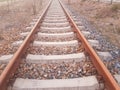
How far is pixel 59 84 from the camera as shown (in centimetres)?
→ 455

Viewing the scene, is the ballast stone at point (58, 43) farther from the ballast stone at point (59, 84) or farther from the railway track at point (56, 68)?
the ballast stone at point (59, 84)

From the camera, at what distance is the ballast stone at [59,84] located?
14.5ft

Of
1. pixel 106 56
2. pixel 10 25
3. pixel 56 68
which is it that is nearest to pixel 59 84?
pixel 56 68

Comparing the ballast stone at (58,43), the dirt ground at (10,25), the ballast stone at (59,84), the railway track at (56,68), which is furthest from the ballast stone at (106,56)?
the dirt ground at (10,25)

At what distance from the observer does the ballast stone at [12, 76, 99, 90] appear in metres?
4.41

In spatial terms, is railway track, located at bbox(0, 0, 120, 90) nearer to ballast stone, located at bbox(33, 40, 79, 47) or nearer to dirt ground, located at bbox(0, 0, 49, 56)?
ballast stone, located at bbox(33, 40, 79, 47)

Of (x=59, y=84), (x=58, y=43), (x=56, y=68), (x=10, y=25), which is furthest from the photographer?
(x=10, y=25)

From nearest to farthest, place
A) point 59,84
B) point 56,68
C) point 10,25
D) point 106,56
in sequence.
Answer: point 59,84 < point 56,68 < point 106,56 < point 10,25

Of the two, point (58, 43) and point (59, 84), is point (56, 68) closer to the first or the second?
point (59, 84)

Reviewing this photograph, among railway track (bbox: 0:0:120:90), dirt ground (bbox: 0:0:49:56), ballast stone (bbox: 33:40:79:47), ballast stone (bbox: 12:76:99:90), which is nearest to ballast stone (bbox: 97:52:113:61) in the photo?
railway track (bbox: 0:0:120:90)

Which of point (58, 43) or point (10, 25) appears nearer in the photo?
point (58, 43)

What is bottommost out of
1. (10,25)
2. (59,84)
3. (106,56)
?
(10,25)

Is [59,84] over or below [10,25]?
over

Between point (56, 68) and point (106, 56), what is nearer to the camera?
point (56, 68)
